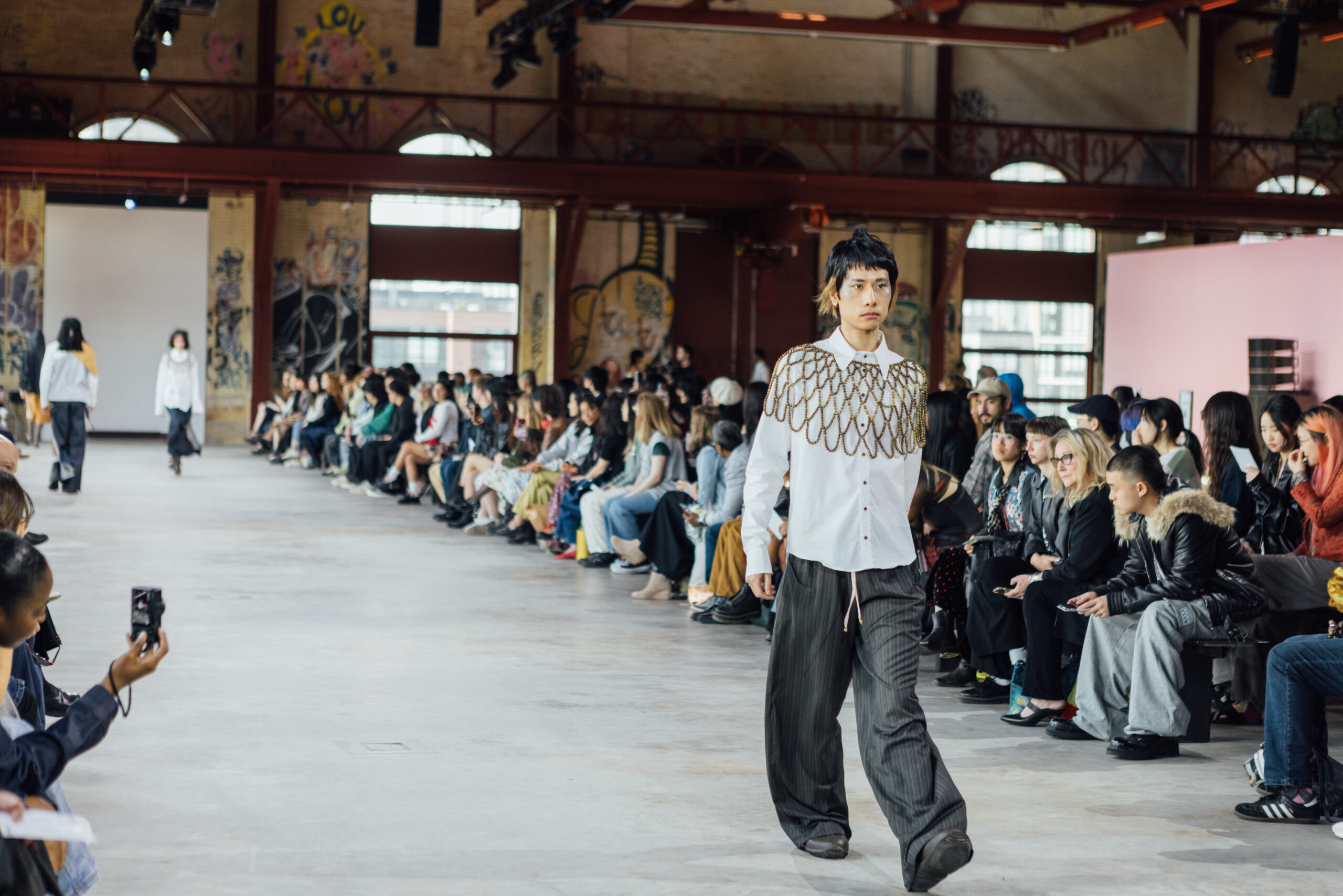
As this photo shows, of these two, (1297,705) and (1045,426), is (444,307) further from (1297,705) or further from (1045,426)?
(1297,705)

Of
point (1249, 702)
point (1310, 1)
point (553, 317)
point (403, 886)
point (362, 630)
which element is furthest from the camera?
point (553, 317)

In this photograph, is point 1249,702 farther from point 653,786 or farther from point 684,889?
point 684,889

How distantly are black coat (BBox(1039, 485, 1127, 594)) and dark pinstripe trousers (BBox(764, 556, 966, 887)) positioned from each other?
5.78 feet

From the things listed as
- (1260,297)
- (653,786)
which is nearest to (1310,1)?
(1260,297)

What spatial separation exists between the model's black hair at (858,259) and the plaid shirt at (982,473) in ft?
10.8

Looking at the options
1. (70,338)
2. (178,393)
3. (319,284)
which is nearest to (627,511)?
(70,338)

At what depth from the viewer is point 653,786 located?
4465 mm

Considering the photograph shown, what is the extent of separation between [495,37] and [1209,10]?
11454 millimetres

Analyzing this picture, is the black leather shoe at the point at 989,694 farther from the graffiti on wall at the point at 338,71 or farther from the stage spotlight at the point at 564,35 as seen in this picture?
the graffiti on wall at the point at 338,71

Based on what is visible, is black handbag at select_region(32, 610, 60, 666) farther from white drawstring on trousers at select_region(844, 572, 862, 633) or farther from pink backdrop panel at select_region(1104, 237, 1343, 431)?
pink backdrop panel at select_region(1104, 237, 1343, 431)

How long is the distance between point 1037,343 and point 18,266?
14.8 metres

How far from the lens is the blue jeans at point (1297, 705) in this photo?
4.14 meters

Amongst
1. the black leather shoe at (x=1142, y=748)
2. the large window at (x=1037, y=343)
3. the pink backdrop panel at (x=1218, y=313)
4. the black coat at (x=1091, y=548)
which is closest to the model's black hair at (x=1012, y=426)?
the black coat at (x=1091, y=548)

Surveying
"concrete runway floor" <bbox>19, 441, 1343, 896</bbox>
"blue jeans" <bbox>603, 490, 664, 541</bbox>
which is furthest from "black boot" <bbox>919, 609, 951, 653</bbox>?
"blue jeans" <bbox>603, 490, 664, 541</bbox>
